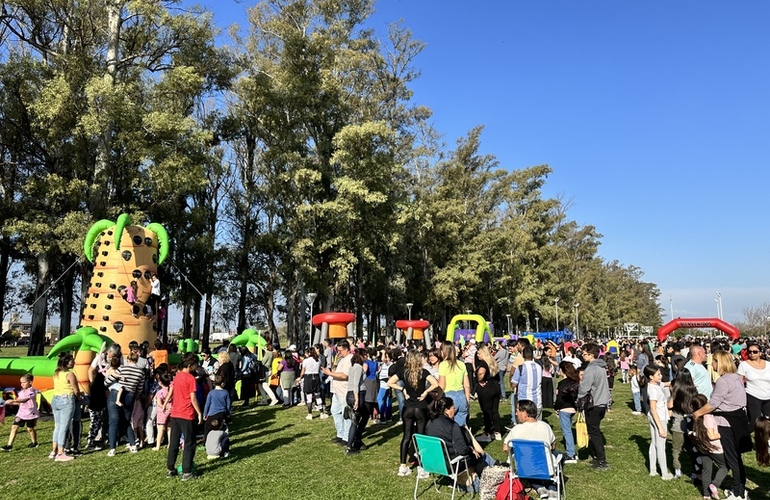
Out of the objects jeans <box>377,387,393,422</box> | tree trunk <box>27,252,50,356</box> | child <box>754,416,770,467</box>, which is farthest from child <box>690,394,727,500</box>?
tree trunk <box>27,252,50,356</box>

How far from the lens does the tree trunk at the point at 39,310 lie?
20.5 m

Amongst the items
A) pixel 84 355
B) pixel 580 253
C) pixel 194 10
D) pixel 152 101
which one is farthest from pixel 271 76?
pixel 580 253

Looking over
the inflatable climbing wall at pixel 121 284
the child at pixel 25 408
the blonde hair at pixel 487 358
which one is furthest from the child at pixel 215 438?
the inflatable climbing wall at pixel 121 284

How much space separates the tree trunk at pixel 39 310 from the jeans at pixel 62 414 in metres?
14.5

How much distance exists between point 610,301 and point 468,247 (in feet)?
173

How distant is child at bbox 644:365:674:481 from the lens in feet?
21.8

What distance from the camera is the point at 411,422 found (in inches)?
287

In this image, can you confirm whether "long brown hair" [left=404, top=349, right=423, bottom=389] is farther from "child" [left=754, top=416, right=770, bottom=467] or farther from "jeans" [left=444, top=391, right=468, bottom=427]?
"child" [left=754, top=416, right=770, bottom=467]

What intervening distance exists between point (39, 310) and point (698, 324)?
3119 cm

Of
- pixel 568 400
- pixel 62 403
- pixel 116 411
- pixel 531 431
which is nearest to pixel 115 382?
pixel 116 411

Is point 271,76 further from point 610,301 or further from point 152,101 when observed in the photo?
point 610,301

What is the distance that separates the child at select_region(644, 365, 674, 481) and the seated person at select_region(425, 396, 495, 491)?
2.16 metres

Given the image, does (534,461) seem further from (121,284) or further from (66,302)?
(66,302)

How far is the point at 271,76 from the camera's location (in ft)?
88.6
